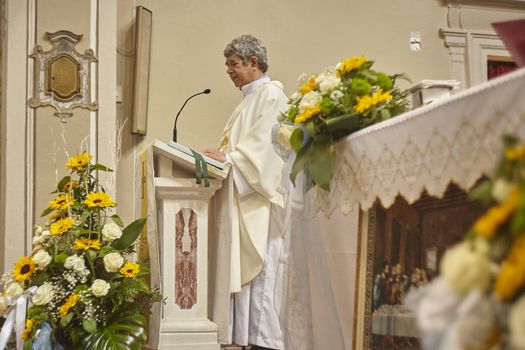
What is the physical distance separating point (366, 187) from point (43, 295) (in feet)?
5.81

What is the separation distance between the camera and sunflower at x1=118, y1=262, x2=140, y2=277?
386 centimetres

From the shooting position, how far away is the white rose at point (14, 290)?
3.82 meters

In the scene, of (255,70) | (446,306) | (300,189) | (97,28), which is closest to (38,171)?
(97,28)

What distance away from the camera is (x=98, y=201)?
3.95 m

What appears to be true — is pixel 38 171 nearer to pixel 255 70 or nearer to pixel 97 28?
pixel 97 28

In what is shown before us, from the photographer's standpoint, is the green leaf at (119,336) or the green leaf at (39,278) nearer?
the green leaf at (119,336)

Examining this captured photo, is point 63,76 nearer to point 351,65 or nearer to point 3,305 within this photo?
point 3,305

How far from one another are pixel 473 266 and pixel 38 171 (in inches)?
188

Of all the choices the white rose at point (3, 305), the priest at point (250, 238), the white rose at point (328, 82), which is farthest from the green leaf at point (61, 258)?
the white rose at point (328, 82)

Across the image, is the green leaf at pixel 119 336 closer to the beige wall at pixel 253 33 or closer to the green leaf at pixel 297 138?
the green leaf at pixel 297 138


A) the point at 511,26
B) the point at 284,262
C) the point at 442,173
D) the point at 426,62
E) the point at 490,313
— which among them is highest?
the point at 426,62

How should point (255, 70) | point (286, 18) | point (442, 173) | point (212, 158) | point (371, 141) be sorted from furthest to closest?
point (286, 18) < point (255, 70) < point (212, 158) < point (371, 141) < point (442, 173)

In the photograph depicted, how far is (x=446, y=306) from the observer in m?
1.30

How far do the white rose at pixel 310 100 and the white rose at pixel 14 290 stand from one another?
5.50ft
